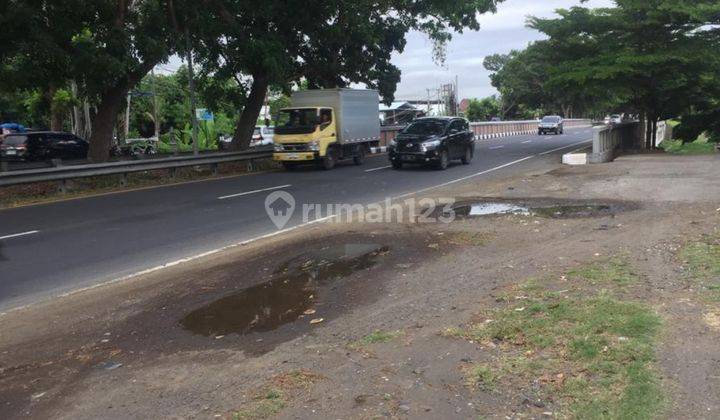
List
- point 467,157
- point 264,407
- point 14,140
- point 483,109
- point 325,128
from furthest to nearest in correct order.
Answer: point 483,109 < point 14,140 < point 467,157 < point 325,128 < point 264,407

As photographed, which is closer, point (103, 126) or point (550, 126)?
point (103, 126)

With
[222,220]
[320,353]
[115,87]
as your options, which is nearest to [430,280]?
[320,353]

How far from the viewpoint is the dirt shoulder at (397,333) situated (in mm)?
4066

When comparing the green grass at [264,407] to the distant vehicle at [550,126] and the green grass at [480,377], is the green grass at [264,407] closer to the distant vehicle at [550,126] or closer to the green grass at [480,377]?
the green grass at [480,377]

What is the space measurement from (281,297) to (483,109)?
3213 inches

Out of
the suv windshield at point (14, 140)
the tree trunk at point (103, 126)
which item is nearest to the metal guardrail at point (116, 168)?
the tree trunk at point (103, 126)

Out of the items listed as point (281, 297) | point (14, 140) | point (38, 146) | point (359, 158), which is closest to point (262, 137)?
Answer: point (38, 146)

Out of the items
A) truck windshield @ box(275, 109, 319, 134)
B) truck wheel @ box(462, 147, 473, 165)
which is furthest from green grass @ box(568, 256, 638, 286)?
truck wheel @ box(462, 147, 473, 165)

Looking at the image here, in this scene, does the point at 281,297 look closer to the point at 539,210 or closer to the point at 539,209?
the point at 539,210

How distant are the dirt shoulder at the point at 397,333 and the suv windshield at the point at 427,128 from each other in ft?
43.0

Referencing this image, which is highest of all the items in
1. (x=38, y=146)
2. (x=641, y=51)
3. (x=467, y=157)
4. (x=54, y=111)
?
(x=641, y=51)

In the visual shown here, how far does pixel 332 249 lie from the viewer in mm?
9000
